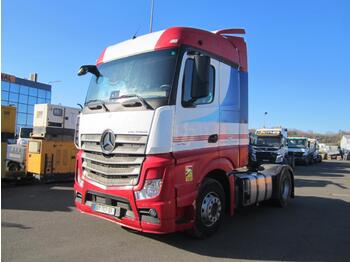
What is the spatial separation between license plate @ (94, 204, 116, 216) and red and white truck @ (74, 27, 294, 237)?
0.02m

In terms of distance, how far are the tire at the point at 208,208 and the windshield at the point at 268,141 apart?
17881 millimetres

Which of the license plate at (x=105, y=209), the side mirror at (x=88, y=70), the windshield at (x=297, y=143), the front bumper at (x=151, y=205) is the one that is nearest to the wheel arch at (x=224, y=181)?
the front bumper at (x=151, y=205)

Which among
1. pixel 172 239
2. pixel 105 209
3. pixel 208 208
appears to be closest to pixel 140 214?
pixel 105 209

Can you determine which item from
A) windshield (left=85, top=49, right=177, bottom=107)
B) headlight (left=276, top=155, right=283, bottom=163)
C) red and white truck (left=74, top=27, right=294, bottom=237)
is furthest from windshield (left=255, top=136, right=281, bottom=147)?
windshield (left=85, top=49, right=177, bottom=107)

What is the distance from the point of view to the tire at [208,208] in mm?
6039

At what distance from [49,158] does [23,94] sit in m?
44.8

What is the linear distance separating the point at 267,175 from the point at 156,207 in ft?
14.7

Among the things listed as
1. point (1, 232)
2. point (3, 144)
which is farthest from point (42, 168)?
point (1, 232)

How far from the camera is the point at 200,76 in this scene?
5.63 m

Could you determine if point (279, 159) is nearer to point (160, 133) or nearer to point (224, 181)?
point (224, 181)

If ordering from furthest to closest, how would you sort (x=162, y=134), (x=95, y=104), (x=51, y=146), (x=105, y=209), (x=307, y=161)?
(x=307, y=161)
(x=51, y=146)
(x=95, y=104)
(x=105, y=209)
(x=162, y=134)

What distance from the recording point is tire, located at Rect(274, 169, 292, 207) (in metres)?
9.34

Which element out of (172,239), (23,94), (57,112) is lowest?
(172,239)

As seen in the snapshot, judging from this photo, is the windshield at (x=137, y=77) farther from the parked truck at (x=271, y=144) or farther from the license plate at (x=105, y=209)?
the parked truck at (x=271, y=144)
